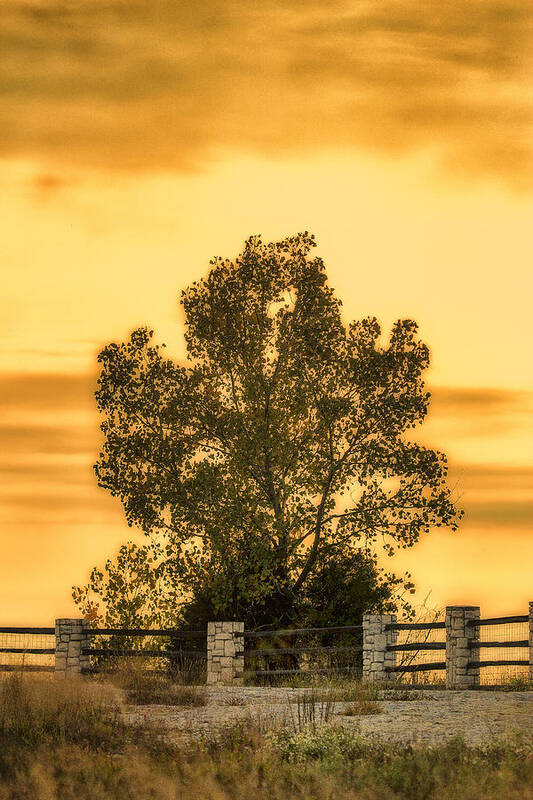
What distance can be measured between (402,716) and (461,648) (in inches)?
287

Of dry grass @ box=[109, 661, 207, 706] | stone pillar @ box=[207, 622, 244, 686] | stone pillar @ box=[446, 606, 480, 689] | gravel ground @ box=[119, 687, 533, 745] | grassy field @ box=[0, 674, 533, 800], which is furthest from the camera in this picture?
stone pillar @ box=[207, 622, 244, 686]

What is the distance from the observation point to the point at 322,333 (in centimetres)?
3148

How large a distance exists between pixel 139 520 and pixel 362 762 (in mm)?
20091

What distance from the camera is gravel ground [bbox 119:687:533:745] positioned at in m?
15.0

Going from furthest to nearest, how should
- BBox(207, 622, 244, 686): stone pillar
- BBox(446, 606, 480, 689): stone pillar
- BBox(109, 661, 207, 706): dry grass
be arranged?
BBox(207, 622, 244, 686): stone pillar < BBox(446, 606, 480, 689): stone pillar < BBox(109, 661, 207, 706): dry grass

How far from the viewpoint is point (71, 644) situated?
98.1 ft

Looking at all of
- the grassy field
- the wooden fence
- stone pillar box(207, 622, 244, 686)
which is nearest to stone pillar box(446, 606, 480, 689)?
the wooden fence

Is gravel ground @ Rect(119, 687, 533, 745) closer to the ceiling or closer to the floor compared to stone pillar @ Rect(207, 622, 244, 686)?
closer to the floor

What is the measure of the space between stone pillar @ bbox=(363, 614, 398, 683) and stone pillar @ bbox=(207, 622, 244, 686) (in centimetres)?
362

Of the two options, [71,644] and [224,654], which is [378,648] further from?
[71,644]

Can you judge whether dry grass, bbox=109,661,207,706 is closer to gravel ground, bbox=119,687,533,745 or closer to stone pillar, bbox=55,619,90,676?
gravel ground, bbox=119,687,533,745

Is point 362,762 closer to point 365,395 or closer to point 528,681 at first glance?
point 528,681

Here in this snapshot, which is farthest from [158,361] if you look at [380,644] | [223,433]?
[380,644]

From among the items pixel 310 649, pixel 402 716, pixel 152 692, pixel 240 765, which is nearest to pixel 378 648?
pixel 310 649
